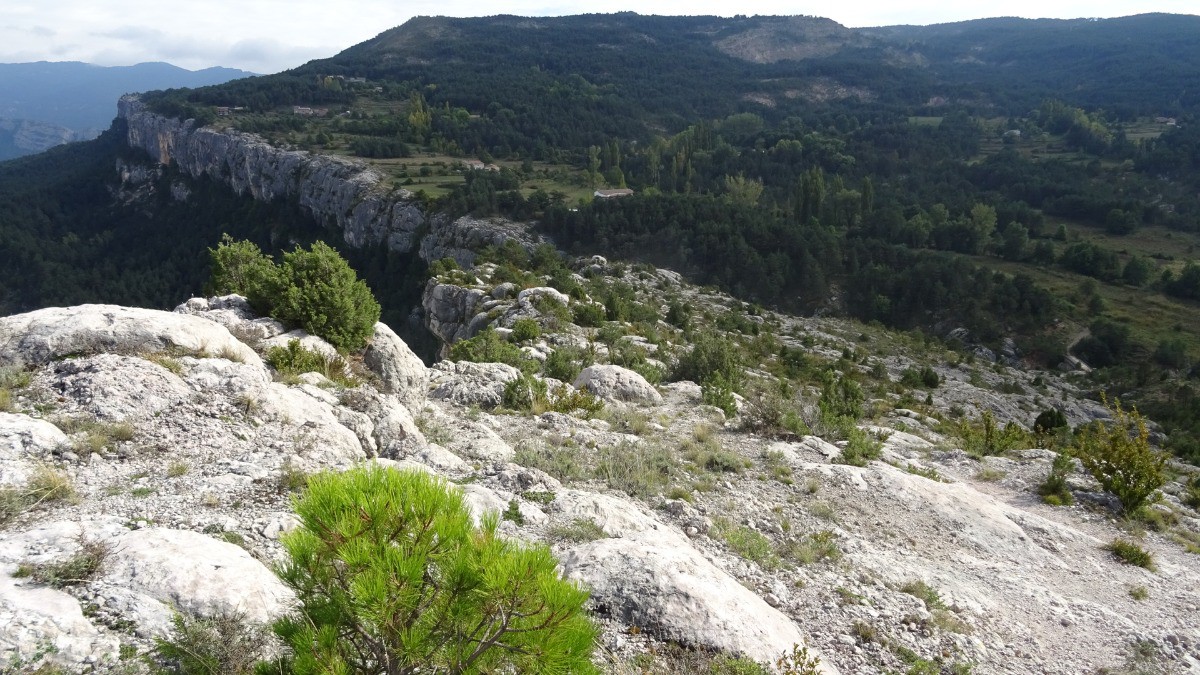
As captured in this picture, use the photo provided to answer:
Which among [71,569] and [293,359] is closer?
[71,569]

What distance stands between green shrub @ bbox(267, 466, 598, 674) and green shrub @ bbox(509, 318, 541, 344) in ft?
62.5

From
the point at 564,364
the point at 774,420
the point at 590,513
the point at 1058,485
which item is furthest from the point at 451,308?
the point at 1058,485

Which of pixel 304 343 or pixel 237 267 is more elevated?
pixel 237 267

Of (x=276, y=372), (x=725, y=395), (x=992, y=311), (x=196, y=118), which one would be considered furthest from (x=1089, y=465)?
(x=196, y=118)

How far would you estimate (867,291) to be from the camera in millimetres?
53438

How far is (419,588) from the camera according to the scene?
339 centimetres

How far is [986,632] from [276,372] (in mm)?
12037

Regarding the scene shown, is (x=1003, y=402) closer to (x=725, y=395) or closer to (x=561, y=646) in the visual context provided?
(x=725, y=395)

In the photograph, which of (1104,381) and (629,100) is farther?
(629,100)

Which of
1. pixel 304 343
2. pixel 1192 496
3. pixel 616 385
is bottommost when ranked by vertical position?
pixel 1192 496

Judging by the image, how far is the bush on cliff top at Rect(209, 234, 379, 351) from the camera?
45.4 feet

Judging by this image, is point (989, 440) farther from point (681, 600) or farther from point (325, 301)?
point (325, 301)

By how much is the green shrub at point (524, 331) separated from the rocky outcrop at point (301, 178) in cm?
4598

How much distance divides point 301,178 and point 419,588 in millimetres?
87685
